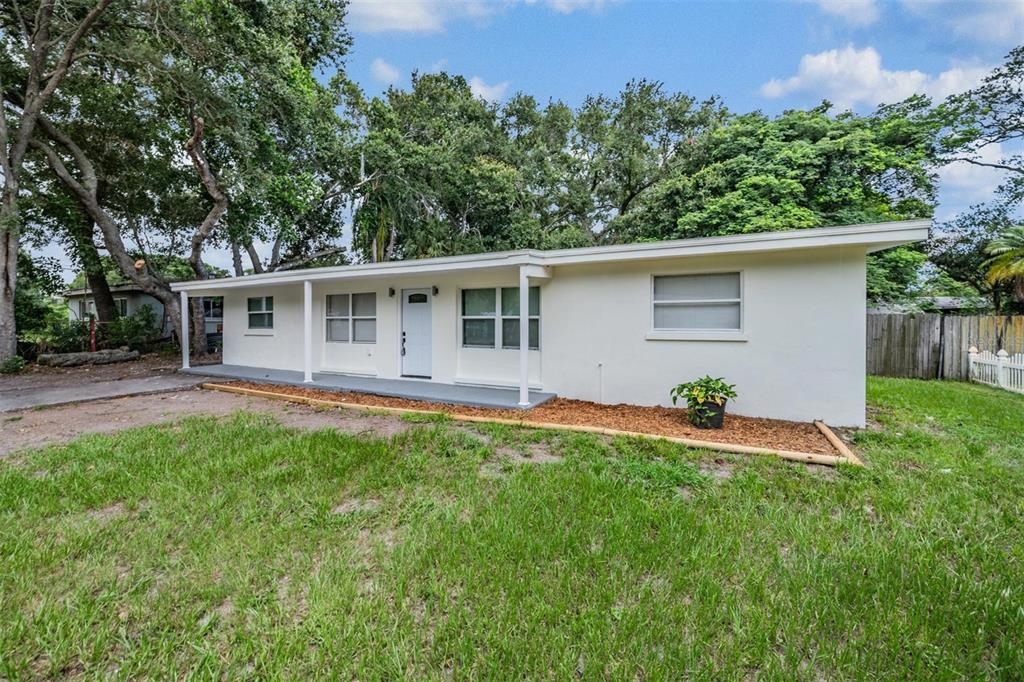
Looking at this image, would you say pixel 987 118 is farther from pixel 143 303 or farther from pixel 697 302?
pixel 143 303

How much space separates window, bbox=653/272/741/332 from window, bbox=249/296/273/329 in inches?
386

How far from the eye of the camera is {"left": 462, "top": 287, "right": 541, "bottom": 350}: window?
814cm

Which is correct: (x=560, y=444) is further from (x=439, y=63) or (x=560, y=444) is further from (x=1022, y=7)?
(x=439, y=63)

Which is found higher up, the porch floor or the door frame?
the door frame

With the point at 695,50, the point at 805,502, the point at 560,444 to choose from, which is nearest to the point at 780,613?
the point at 805,502

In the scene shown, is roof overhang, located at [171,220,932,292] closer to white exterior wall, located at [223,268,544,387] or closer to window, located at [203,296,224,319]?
white exterior wall, located at [223,268,544,387]

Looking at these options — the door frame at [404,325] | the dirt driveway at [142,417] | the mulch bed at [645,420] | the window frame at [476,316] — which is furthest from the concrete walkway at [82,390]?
the window frame at [476,316]

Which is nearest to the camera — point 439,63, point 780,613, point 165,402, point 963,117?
point 780,613

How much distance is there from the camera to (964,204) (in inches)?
707

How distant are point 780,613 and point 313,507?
3074 millimetres

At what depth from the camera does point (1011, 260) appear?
42.4 ft

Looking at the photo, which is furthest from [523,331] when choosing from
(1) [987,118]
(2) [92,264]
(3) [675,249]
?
(1) [987,118]

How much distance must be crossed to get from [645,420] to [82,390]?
10.6 m

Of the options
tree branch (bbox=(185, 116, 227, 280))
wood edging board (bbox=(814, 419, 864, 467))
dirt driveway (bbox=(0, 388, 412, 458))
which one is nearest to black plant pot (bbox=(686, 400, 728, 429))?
wood edging board (bbox=(814, 419, 864, 467))
